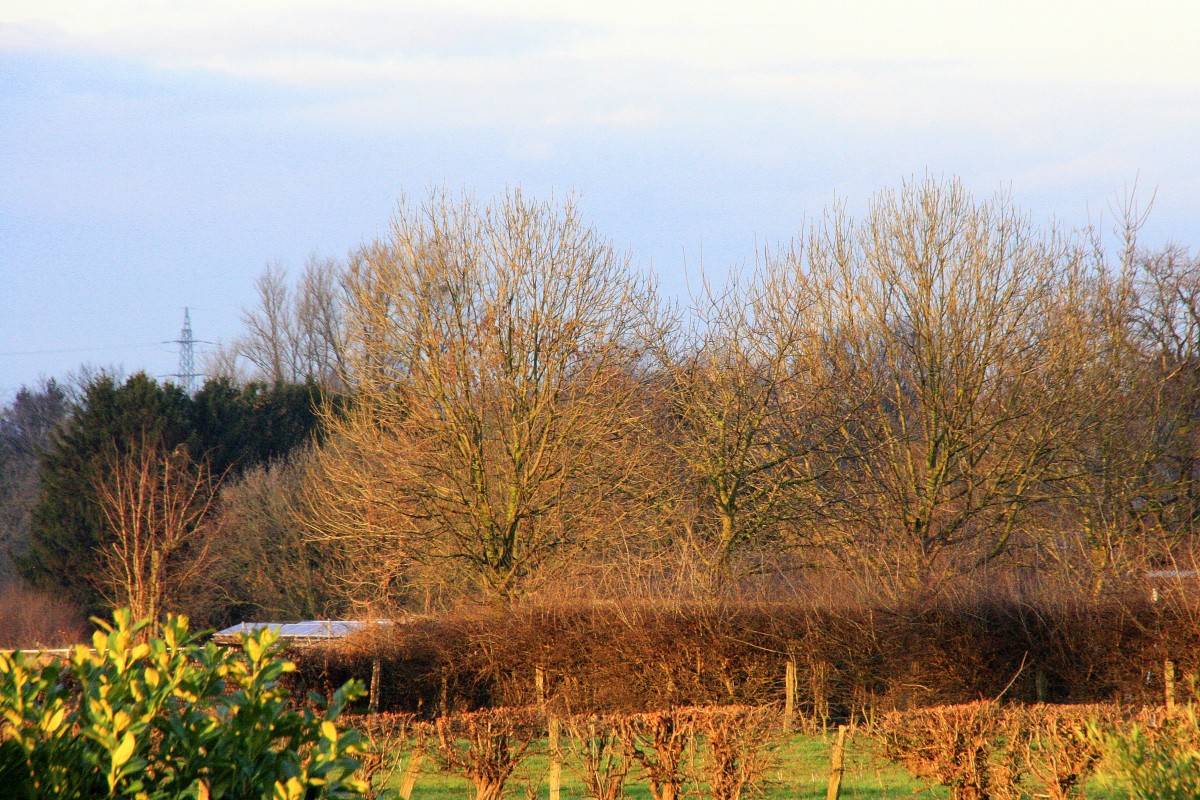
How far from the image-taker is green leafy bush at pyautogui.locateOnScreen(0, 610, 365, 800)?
236cm

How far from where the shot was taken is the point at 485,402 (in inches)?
667

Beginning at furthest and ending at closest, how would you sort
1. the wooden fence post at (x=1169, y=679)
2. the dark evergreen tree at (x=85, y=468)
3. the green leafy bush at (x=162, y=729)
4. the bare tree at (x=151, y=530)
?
the dark evergreen tree at (x=85, y=468), the bare tree at (x=151, y=530), the wooden fence post at (x=1169, y=679), the green leafy bush at (x=162, y=729)

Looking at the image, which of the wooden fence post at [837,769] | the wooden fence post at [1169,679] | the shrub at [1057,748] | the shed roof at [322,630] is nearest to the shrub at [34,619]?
the shed roof at [322,630]

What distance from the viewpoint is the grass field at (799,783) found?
8.71 meters

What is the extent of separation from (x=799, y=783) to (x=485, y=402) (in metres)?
9.04

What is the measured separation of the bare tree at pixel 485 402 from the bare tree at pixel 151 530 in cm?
374

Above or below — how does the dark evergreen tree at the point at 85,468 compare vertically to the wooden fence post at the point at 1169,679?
above

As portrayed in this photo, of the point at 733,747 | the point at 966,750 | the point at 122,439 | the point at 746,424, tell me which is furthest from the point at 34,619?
the point at 966,750

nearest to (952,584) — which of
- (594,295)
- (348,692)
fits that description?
(594,295)

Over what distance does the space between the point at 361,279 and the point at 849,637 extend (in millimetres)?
9943

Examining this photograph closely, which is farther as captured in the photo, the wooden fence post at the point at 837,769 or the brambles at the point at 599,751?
the wooden fence post at the point at 837,769

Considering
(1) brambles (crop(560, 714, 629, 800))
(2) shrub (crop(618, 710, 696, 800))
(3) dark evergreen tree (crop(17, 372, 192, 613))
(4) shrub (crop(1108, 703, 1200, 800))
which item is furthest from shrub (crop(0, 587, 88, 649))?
(4) shrub (crop(1108, 703, 1200, 800))

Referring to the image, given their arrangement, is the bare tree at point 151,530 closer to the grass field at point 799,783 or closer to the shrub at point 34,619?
the shrub at point 34,619

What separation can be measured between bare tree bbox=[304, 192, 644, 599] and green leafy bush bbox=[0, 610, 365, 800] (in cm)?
1378
